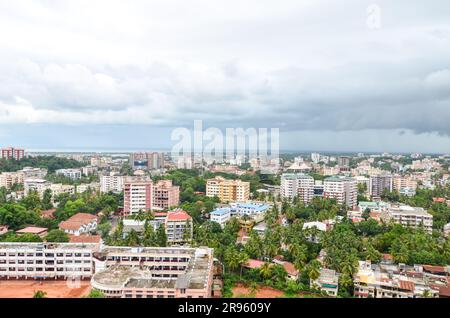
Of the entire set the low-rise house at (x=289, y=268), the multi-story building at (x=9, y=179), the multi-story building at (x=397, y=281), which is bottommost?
the low-rise house at (x=289, y=268)

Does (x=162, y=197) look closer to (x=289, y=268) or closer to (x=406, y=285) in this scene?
(x=289, y=268)

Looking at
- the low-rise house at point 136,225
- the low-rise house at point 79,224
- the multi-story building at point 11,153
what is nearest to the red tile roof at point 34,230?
the low-rise house at point 79,224

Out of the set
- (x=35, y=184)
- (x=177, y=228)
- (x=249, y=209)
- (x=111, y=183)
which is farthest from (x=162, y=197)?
(x=35, y=184)

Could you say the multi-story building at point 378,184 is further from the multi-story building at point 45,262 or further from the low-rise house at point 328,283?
the multi-story building at point 45,262

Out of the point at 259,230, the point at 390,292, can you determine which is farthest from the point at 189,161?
the point at 390,292

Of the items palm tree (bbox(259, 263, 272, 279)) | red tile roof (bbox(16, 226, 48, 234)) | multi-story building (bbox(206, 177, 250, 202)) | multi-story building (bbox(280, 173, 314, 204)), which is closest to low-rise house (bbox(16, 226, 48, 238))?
red tile roof (bbox(16, 226, 48, 234))

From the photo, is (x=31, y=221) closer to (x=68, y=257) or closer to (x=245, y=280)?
(x=68, y=257)
